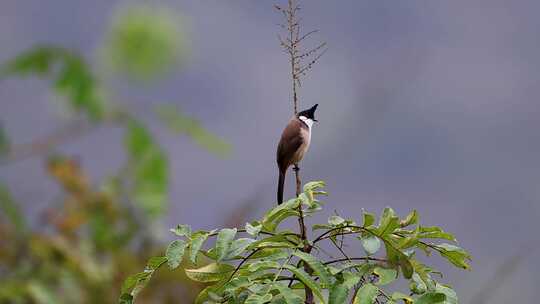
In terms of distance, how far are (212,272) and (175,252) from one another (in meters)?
0.09

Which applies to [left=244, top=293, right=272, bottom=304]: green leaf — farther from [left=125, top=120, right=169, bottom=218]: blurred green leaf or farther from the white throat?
[left=125, top=120, right=169, bottom=218]: blurred green leaf

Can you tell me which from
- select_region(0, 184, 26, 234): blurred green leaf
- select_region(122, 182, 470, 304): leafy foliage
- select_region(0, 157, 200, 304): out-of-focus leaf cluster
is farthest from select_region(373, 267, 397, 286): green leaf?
select_region(0, 184, 26, 234): blurred green leaf

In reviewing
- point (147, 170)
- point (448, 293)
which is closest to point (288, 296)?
point (448, 293)

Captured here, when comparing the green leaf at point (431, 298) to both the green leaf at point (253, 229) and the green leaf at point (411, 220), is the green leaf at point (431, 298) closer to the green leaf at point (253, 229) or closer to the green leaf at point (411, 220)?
the green leaf at point (411, 220)

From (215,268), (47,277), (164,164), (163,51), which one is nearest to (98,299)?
(47,277)

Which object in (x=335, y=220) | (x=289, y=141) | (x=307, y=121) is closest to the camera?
(x=335, y=220)

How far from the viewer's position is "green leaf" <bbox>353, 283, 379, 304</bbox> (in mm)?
1165

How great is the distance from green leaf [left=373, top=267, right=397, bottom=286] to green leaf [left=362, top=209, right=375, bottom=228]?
6cm

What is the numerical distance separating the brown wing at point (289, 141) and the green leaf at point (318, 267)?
272mm

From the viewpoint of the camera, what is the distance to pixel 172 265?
1.19 metres

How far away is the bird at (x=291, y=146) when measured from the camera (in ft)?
4.63

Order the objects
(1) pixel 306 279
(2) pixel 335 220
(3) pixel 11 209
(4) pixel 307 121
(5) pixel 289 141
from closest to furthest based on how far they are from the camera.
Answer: (1) pixel 306 279 → (2) pixel 335 220 → (5) pixel 289 141 → (4) pixel 307 121 → (3) pixel 11 209

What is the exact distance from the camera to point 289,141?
142 centimetres

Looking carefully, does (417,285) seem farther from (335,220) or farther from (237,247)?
(237,247)
